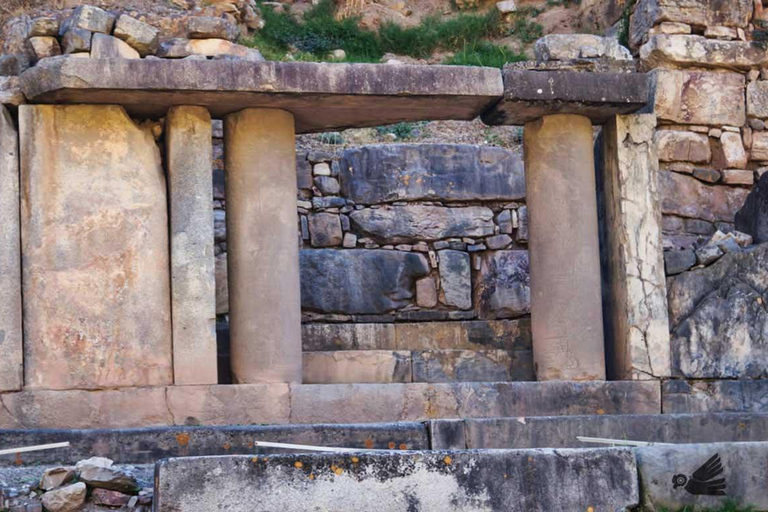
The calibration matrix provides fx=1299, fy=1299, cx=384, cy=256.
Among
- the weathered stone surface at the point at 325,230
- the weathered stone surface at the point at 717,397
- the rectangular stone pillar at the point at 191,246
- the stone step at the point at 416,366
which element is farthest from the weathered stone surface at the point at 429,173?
the weathered stone surface at the point at 717,397

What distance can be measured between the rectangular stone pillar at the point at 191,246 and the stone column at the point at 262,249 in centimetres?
20

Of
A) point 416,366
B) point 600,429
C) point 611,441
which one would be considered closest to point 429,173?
point 416,366

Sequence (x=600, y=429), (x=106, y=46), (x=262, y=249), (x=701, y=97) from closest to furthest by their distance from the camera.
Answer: (x=600, y=429)
(x=262, y=249)
(x=106, y=46)
(x=701, y=97)

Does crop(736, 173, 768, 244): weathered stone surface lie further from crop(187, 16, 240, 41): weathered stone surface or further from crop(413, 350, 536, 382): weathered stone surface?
crop(187, 16, 240, 41): weathered stone surface

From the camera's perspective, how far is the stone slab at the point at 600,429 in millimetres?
7793

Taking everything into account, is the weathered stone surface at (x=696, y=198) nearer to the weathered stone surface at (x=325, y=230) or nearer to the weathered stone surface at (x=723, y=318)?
the weathered stone surface at (x=325, y=230)

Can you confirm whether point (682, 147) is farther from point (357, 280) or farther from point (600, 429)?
point (600, 429)

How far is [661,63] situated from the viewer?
14.1 meters

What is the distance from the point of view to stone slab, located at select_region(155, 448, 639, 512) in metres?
6.18

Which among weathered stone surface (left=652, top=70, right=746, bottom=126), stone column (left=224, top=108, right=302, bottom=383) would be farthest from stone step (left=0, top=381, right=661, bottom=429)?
weathered stone surface (left=652, top=70, right=746, bottom=126)

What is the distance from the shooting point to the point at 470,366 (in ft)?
33.2

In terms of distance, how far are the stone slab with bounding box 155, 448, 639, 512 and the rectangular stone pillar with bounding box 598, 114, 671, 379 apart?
3.00 metres

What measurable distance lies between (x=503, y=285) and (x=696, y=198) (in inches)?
107

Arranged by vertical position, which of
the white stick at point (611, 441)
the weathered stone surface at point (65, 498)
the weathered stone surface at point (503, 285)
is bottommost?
the weathered stone surface at point (65, 498)
